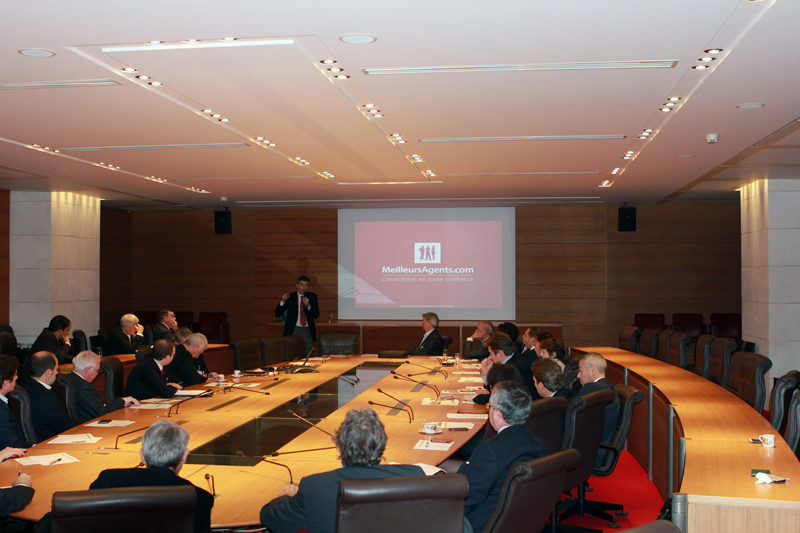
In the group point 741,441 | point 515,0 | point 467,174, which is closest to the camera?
Result: point 515,0

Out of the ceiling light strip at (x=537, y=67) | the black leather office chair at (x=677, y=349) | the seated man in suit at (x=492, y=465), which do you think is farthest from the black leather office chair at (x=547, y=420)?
the black leather office chair at (x=677, y=349)

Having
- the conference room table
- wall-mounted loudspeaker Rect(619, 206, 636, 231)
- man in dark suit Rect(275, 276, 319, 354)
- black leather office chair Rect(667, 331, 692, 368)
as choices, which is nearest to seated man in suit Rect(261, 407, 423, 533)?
the conference room table

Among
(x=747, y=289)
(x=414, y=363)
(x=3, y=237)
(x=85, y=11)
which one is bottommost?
(x=414, y=363)

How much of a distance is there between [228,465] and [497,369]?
2123 mm

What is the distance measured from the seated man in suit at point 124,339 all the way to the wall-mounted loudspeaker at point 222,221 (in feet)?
16.0

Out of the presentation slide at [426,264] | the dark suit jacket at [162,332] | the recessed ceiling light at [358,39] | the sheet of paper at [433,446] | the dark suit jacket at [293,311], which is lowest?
the sheet of paper at [433,446]

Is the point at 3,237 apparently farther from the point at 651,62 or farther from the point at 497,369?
the point at 651,62

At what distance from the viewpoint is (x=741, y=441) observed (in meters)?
3.71

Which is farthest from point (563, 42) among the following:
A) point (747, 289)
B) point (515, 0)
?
point (747, 289)

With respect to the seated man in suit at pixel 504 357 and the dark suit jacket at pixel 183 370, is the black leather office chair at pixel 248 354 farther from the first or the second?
the seated man in suit at pixel 504 357

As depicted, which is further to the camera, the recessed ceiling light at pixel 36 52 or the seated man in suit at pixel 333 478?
the recessed ceiling light at pixel 36 52

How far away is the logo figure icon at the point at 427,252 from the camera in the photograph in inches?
517

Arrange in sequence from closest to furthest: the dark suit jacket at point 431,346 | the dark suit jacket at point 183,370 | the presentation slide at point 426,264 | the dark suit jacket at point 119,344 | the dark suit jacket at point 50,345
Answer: the dark suit jacket at point 183,370, the dark suit jacket at point 50,345, the dark suit jacket at point 119,344, the dark suit jacket at point 431,346, the presentation slide at point 426,264

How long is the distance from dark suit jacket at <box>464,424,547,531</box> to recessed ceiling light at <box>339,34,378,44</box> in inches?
90.5
